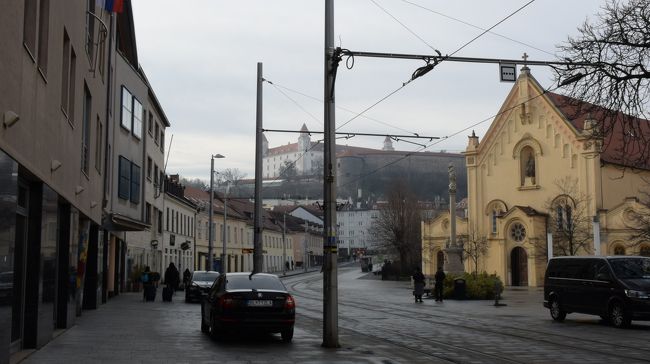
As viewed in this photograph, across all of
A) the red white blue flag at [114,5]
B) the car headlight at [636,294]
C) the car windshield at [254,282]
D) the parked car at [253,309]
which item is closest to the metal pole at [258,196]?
the red white blue flag at [114,5]

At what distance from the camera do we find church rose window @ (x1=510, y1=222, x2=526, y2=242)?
59531 mm

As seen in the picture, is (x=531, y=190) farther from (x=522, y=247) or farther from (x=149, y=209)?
(x=149, y=209)

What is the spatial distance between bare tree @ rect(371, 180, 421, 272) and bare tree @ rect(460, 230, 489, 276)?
13.1 meters

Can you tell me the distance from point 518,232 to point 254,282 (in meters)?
46.9

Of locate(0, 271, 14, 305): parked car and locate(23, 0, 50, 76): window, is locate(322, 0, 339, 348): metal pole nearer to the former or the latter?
locate(23, 0, 50, 76): window

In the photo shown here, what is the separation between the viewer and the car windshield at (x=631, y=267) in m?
20.6

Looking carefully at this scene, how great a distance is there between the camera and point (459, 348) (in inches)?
605

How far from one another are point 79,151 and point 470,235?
162ft

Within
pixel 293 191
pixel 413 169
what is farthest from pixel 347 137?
pixel 413 169

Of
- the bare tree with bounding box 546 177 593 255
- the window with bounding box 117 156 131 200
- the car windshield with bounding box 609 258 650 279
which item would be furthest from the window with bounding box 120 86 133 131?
the bare tree with bounding box 546 177 593 255

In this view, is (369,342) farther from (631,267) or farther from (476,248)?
(476,248)

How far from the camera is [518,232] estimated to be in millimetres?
60000

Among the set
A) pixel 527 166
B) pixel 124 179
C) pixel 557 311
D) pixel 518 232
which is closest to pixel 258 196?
pixel 124 179

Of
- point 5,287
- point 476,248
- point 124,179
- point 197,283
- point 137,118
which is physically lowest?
point 197,283
